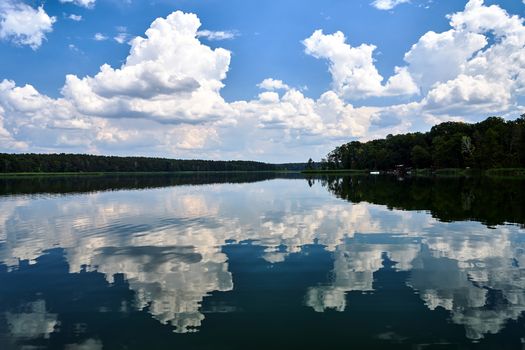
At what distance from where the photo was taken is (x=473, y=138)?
189 metres

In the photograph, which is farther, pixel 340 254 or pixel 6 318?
pixel 340 254

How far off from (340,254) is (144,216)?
24.8 meters

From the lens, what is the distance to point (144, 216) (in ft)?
135

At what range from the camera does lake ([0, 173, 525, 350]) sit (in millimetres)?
11984

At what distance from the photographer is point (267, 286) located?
55.2 feet

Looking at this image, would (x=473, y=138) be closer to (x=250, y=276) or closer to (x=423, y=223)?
(x=423, y=223)

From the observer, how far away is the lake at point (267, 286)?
39.3ft

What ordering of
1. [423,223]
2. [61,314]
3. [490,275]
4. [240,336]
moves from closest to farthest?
[240,336], [61,314], [490,275], [423,223]

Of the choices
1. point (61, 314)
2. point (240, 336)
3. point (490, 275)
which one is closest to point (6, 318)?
point (61, 314)

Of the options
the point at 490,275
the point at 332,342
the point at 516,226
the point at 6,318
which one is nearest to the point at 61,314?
the point at 6,318

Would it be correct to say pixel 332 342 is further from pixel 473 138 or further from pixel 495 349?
pixel 473 138

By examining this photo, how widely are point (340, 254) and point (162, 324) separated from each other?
11.9 meters

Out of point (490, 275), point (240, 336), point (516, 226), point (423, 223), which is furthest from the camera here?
point (423, 223)

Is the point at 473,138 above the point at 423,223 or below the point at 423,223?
above
